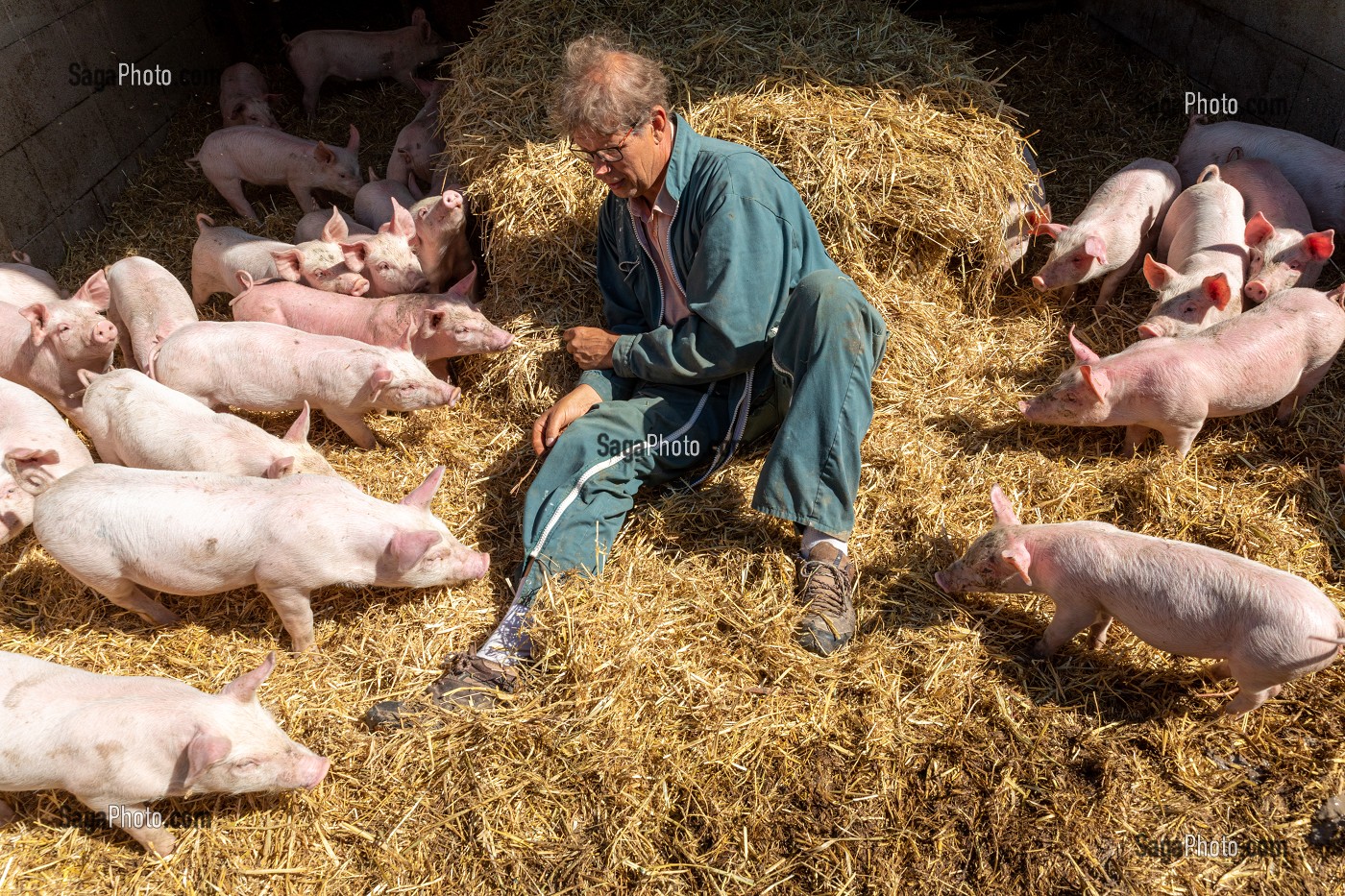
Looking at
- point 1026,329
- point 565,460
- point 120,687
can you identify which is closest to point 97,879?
point 120,687

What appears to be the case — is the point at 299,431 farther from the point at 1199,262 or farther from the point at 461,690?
the point at 1199,262

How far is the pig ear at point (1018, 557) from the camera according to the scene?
3.01 meters

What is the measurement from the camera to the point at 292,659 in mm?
3436

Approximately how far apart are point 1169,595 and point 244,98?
716cm

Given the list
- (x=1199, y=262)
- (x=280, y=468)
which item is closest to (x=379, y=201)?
(x=280, y=468)

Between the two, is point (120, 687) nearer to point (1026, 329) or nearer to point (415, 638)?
point (415, 638)

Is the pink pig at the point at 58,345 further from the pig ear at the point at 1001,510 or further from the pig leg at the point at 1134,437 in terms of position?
the pig leg at the point at 1134,437

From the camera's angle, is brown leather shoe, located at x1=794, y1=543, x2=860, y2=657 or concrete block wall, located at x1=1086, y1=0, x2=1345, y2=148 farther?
concrete block wall, located at x1=1086, y1=0, x2=1345, y2=148

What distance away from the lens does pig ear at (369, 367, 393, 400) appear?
399 centimetres

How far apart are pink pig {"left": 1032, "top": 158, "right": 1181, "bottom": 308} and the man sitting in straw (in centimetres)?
168

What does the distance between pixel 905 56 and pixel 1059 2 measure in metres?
3.38

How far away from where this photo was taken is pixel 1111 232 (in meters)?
4.61

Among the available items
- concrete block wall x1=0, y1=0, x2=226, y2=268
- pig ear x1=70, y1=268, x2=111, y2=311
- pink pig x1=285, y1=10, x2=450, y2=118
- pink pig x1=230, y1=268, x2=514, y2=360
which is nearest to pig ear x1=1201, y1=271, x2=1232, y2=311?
pink pig x1=230, y1=268, x2=514, y2=360

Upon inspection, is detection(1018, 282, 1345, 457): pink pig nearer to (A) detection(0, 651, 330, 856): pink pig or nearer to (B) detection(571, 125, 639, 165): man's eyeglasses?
(B) detection(571, 125, 639, 165): man's eyeglasses
